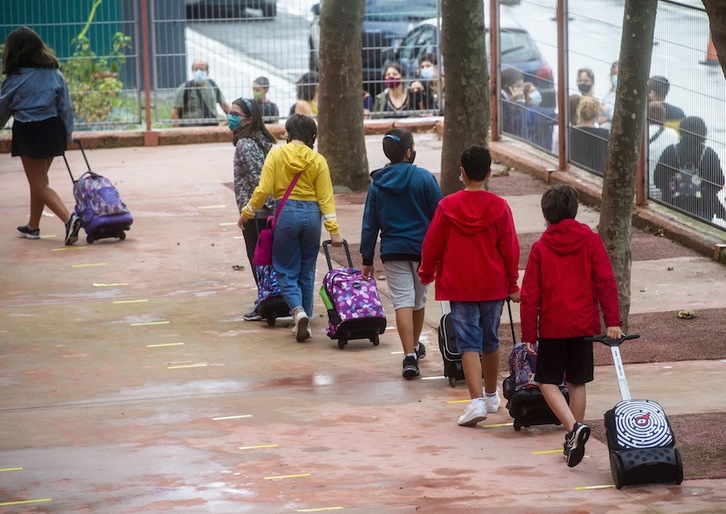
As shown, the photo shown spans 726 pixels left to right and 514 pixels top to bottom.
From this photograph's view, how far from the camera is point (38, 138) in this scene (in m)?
12.9

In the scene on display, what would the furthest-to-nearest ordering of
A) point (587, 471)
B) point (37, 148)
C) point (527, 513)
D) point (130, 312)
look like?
point (37, 148) < point (130, 312) < point (587, 471) < point (527, 513)

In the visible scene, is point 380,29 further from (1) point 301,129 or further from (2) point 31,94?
(1) point 301,129

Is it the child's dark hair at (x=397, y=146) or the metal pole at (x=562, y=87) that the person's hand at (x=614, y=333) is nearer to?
the child's dark hair at (x=397, y=146)

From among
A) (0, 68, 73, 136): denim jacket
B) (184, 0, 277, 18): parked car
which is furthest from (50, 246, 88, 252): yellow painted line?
(184, 0, 277, 18): parked car

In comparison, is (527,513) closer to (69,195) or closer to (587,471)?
(587,471)

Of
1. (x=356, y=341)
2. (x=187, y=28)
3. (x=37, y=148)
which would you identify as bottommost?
(x=356, y=341)

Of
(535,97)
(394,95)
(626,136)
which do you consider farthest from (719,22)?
(394,95)

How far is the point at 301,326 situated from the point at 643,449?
148 inches

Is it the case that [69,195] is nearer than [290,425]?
No

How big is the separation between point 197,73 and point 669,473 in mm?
14198

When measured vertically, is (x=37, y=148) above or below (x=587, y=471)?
above

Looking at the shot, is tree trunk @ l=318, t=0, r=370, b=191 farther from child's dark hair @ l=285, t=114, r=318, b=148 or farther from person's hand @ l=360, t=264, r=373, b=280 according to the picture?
person's hand @ l=360, t=264, r=373, b=280

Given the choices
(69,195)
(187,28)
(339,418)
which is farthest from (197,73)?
(339,418)

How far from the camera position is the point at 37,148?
12859mm
